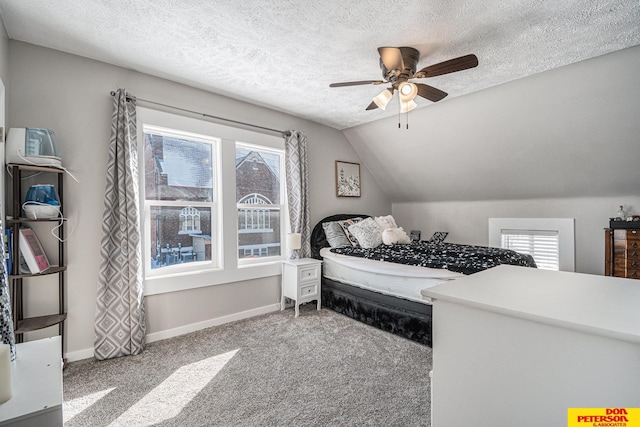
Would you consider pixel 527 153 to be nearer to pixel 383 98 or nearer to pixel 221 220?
pixel 383 98

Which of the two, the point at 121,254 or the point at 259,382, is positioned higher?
the point at 121,254

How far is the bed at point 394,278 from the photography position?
8.69 ft

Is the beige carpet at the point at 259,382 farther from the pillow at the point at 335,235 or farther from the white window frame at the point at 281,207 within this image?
the pillow at the point at 335,235

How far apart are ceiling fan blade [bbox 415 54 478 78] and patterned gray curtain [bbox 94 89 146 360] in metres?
2.47

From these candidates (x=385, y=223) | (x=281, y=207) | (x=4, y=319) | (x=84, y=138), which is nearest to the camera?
(x=4, y=319)

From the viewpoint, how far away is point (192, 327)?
2.98 metres

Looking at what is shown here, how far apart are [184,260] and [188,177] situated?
0.86 metres

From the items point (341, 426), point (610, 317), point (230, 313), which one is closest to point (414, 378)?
point (341, 426)

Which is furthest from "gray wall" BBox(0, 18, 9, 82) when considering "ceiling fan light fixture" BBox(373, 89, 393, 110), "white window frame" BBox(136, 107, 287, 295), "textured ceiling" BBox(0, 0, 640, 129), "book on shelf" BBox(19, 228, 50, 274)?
"ceiling fan light fixture" BBox(373, 89, 393, 110)

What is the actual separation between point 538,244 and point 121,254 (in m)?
5.02

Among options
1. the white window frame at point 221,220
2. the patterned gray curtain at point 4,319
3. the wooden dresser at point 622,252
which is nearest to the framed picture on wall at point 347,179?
the white window frame at point 221,220

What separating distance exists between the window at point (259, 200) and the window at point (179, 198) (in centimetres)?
36

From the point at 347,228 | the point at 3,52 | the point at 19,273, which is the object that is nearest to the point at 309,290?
the point at 347,228

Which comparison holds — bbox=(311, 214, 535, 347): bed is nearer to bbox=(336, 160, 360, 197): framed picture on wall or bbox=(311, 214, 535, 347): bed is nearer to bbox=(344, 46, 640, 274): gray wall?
bbox=(336, 160, 360, 197): framed picture on wall
